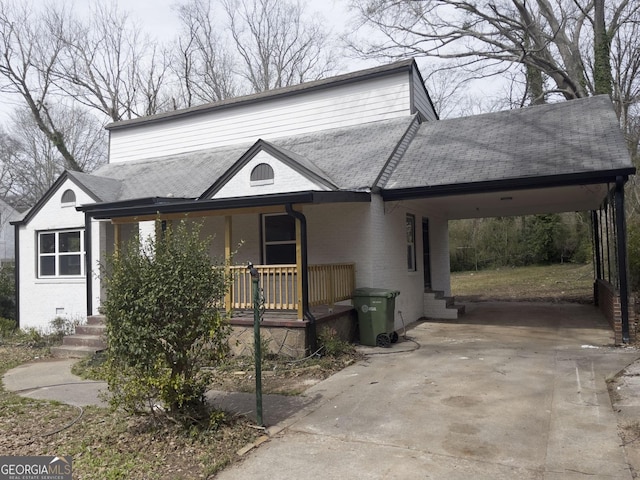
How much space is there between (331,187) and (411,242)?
3492 mm

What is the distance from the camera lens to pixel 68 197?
12.9 m

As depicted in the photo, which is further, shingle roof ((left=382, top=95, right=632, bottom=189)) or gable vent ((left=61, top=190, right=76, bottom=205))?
gable vent ((left=61, top=190, right=76, bottom=205))

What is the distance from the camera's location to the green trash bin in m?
9.33

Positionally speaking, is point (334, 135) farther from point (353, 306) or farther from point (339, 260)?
point (353, 306)

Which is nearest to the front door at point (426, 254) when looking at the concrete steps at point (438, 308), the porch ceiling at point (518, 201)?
the porch ceiling at point (518, 201)

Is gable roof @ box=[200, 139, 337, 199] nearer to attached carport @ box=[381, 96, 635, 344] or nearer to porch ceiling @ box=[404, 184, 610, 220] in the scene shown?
attached carport @ box=[381, 96, 635, 344]

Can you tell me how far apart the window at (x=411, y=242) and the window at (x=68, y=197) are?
871 cm

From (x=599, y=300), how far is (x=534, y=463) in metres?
11.0

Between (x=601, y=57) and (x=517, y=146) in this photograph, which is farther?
(x=601, y=57)

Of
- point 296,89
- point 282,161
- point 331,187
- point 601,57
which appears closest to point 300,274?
point 331,187

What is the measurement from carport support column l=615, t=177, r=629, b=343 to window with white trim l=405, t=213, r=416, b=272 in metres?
4.82

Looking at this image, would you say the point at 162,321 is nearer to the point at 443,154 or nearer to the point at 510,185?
the point at 510,185

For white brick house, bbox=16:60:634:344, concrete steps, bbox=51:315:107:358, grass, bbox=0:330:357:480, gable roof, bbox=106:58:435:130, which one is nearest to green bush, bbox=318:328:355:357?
white brick house, bbox=16:60:634:344

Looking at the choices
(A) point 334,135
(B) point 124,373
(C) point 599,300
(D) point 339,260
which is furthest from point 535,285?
(B) point 124,373
